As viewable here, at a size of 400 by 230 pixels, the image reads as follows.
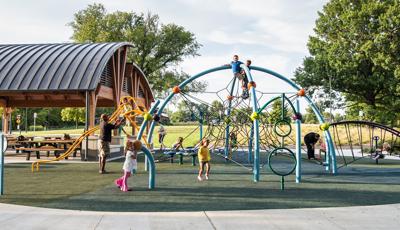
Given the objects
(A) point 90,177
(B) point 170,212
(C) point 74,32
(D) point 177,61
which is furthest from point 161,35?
(B) point 170,212

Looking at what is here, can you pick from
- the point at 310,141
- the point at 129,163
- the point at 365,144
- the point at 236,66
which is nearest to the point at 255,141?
the point at 236,66

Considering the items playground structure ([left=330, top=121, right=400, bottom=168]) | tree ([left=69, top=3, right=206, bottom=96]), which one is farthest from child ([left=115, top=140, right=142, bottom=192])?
tree ([left=69, top=3, right=206, bottom=96])

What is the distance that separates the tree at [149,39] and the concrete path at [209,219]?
41.1 metres

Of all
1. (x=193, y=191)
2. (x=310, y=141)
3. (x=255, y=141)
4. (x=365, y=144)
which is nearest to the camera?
(x=193, y=191)

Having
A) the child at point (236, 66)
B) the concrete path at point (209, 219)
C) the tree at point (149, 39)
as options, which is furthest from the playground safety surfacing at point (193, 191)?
the tree at point (149, 39)

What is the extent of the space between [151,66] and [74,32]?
13.5 m

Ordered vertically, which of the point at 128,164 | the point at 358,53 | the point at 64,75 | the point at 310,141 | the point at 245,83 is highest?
the point at 358,53

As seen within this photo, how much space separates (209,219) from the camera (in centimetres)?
627

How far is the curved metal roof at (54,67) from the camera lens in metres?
17.4

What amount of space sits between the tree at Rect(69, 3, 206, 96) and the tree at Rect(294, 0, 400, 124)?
17.7 metres

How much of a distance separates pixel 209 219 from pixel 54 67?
49.0 feet

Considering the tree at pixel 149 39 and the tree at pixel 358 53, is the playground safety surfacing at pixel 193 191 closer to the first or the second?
the tree at pixel 358 53

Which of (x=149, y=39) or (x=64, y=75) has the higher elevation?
(x=149, y=39)

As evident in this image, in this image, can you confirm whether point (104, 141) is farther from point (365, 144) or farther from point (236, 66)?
point (365, 144)
